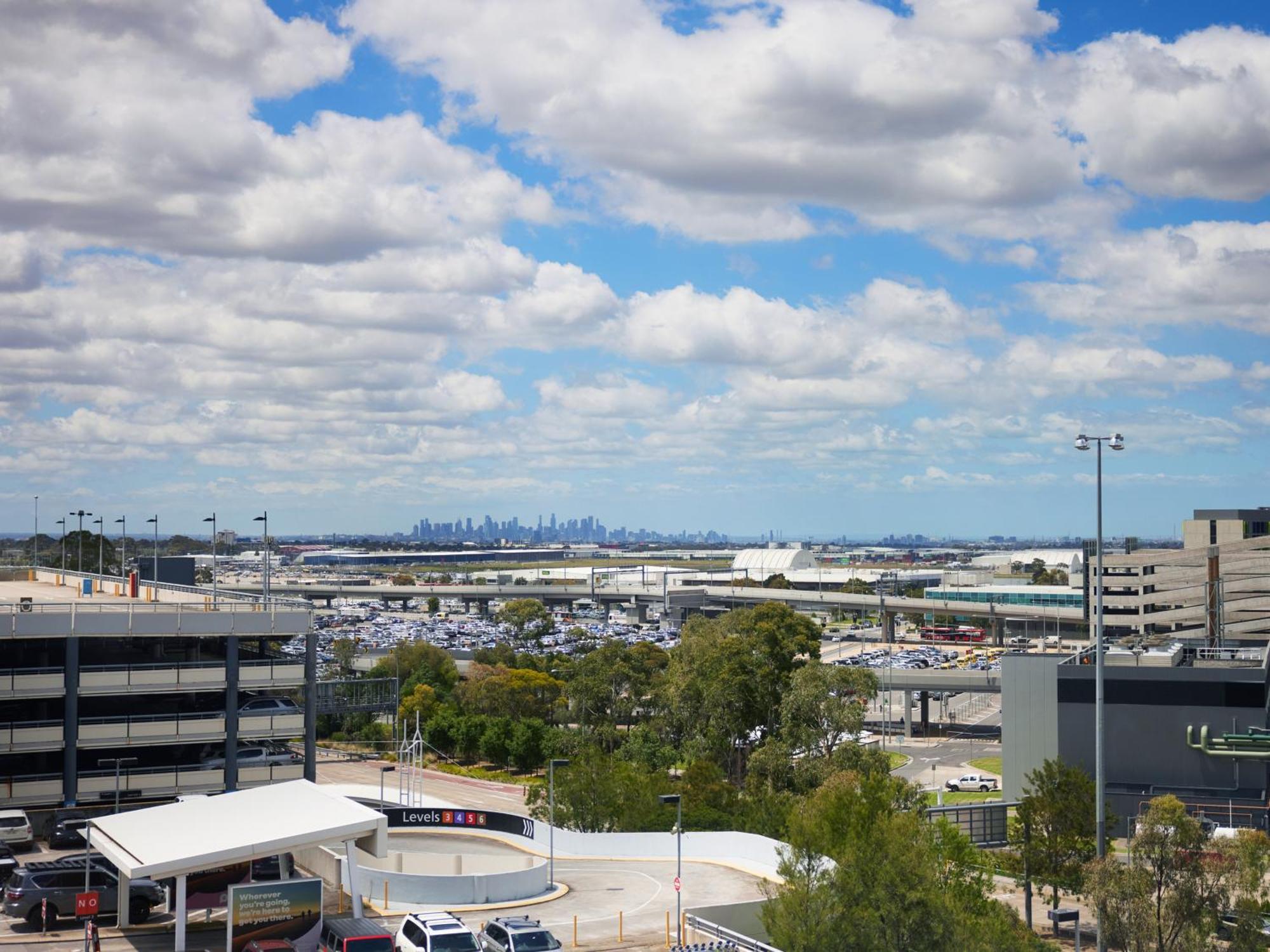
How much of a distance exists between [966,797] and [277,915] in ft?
215

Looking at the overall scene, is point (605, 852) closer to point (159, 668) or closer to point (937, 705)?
point (159, 668)

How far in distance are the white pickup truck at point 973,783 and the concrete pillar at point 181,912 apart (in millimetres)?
70064

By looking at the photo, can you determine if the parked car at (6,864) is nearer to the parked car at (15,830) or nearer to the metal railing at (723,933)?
the parked car at (15,830)

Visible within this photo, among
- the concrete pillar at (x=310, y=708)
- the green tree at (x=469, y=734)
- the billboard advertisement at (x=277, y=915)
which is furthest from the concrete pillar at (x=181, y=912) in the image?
the green tree at (x=469, y=734)

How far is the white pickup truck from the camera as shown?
9244 centimetres

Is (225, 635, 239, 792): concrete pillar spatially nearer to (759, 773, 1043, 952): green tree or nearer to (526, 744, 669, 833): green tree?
(526, 744, 669, 833): green tree

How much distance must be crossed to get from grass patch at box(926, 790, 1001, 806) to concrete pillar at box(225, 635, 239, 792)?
47588 mm

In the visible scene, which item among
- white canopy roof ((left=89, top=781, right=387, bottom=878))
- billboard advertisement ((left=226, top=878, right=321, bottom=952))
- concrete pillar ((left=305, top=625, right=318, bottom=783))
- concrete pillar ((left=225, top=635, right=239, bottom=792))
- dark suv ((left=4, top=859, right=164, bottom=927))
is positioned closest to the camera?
white canopy roof ((left=89, top=781, right=387, bottom=878))

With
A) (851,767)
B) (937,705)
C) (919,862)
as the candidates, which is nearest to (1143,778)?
(851,767)

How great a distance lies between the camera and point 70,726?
50094 mm

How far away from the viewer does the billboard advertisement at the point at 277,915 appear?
108 ft

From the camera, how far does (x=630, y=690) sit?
356 ft

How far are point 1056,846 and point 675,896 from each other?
16970 mm

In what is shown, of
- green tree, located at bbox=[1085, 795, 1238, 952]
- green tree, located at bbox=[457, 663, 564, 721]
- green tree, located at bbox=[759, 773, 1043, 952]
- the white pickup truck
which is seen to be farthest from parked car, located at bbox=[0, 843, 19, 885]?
green tree, located at bbox=[457, 663, 564, 721]
